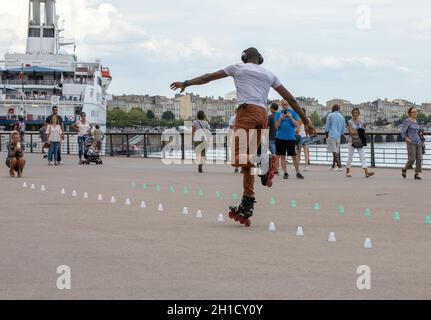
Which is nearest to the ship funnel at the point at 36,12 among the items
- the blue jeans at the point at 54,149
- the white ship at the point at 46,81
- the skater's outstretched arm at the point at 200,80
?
the white ship at the point at 46,81

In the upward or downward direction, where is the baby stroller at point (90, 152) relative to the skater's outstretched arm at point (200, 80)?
downward

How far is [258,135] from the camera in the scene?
1127 cm

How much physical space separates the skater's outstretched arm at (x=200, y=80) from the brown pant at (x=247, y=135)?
0.47 m

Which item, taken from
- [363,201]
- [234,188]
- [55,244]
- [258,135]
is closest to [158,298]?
[55,244]

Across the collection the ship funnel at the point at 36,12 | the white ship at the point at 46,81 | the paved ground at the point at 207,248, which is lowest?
the paved ground at the point at 207,248

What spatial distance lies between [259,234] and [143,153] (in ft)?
102

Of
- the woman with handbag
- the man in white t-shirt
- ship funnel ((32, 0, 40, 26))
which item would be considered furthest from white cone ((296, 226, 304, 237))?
Answer: ship funnel ((32, 0, 40, 26))

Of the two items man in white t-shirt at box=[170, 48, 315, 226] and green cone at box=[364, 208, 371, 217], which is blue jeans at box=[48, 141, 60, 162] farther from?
man in white t-shirt at box=[170, 48, 315, 226]

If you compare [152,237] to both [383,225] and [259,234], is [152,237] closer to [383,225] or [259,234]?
[259,234]

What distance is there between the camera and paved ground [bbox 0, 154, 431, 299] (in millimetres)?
6762

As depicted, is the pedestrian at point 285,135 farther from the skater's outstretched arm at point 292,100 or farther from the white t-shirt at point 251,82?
the white t-shirt at point 251,82

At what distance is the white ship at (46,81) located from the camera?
7512cm

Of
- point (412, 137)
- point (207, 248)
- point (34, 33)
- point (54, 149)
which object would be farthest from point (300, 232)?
point (34, 33)

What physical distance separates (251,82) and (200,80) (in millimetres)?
610
